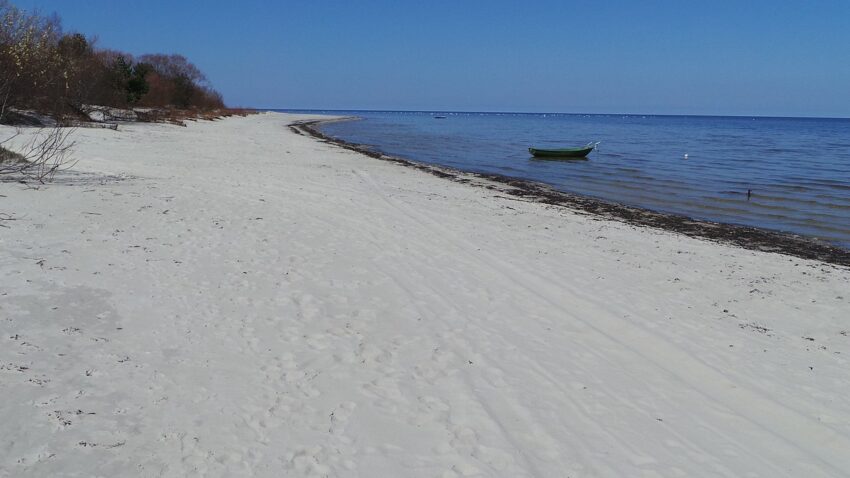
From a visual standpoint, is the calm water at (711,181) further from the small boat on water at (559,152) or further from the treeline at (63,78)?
the treeline at (63,78)

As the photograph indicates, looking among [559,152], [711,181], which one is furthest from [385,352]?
[559,152]

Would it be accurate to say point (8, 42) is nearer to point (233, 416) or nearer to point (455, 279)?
point (455, 279)

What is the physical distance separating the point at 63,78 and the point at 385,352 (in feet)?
97.4

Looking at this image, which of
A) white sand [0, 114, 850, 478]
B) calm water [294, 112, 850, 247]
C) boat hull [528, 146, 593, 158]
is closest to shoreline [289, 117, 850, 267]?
calm water [294, 112, 850, 247]

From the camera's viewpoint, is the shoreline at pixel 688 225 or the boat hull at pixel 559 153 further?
the boat hull at pixel 559 153

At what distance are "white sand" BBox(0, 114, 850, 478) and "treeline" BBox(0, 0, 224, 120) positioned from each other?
7.29 m

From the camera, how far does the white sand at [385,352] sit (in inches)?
163

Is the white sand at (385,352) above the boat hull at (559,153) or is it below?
below

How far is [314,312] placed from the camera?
6.68 m

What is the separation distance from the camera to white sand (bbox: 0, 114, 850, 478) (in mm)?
4148

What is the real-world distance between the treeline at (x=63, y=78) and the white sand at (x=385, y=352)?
7291 millimetres

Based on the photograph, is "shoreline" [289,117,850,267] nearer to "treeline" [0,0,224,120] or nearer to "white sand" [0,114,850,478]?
"white sand" [0,114,850,478]

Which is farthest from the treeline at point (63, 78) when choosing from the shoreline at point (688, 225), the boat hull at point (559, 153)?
the boat hull at point (559, 153)

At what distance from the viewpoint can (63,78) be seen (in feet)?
92.3
